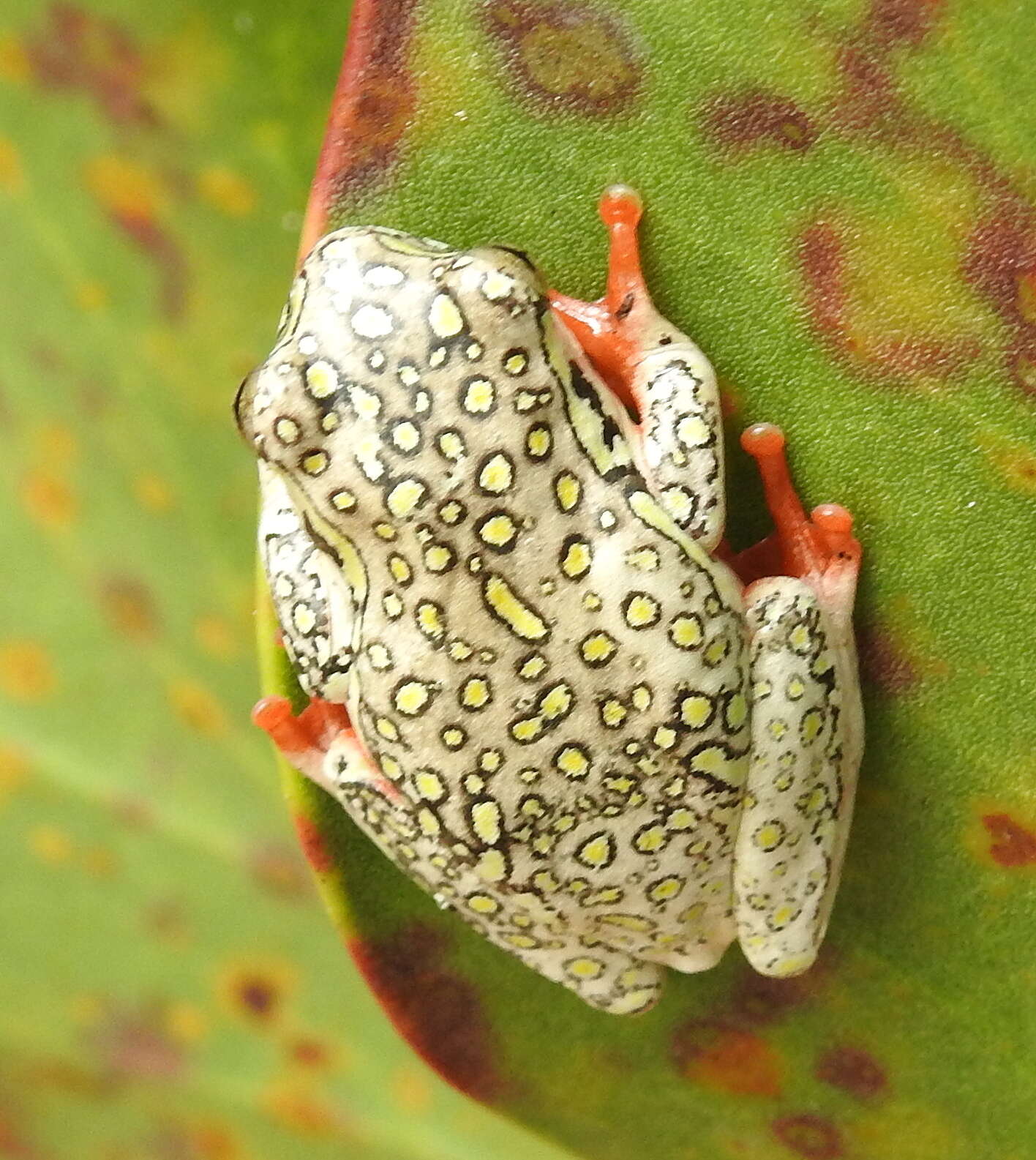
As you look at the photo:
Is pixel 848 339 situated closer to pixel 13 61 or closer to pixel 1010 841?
pixel 1010 841

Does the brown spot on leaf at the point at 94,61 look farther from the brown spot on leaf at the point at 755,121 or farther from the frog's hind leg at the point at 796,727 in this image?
the frog's hind leg at the point at 796,727

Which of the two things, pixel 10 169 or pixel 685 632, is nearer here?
pixel 685 632

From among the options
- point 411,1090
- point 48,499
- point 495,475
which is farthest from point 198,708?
point 495,475

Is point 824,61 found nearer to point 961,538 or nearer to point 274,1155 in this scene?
point 961,538

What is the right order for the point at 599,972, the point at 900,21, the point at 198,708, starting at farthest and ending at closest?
the point at 198,708, the point at 599,972, the point at 900,21

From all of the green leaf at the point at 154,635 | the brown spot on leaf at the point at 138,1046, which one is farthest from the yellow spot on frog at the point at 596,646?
the brown spot on leaf at the point at 138,1046
